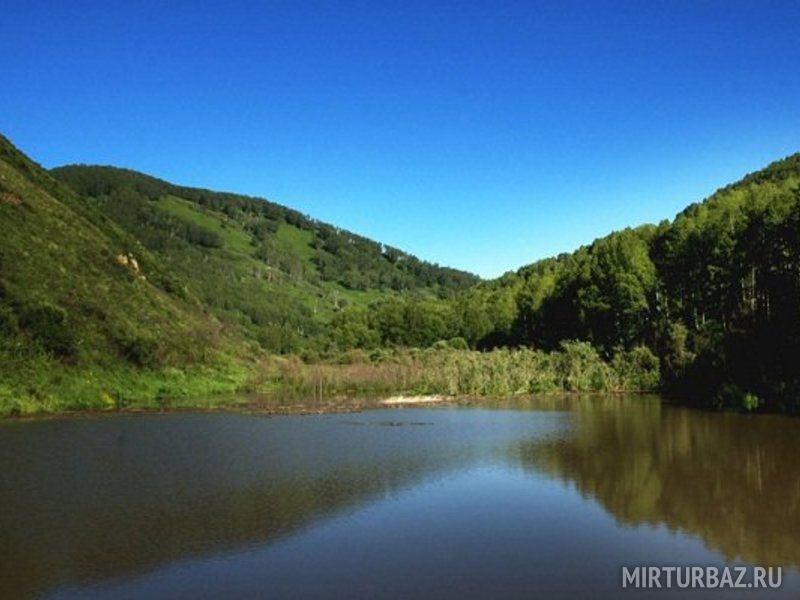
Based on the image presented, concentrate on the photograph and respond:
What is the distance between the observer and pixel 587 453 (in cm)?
2786

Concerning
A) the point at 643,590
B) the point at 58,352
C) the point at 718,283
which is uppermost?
the point at 718,283

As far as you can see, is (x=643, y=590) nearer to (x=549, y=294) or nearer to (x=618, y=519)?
(x=618, y=519)

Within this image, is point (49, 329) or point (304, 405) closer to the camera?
point (49, 329)

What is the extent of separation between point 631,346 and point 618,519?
5044 centimetres

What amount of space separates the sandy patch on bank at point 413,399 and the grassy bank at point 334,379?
2.51m

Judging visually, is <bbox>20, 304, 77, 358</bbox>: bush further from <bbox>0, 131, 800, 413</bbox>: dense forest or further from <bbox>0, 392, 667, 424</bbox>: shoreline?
<bbox>0, 392, 667, 424</bbox>: shoreline

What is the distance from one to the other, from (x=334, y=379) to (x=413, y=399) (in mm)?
12675

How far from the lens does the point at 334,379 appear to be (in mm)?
65938

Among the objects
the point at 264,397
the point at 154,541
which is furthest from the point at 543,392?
the point at 154,541

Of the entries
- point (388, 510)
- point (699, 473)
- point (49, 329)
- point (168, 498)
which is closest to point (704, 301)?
point (699, 473)

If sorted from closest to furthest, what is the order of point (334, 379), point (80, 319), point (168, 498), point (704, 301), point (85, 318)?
1. point (168, 498)
2. point (80, 319)
3. point (85, 318)
4. point (704, 301)
5. point (334, 379)

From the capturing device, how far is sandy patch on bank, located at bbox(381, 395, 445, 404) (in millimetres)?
53062

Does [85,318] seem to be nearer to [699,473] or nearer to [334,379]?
[334,379]

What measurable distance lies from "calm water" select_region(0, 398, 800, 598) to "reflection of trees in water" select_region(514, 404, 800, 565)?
0.10 meters
